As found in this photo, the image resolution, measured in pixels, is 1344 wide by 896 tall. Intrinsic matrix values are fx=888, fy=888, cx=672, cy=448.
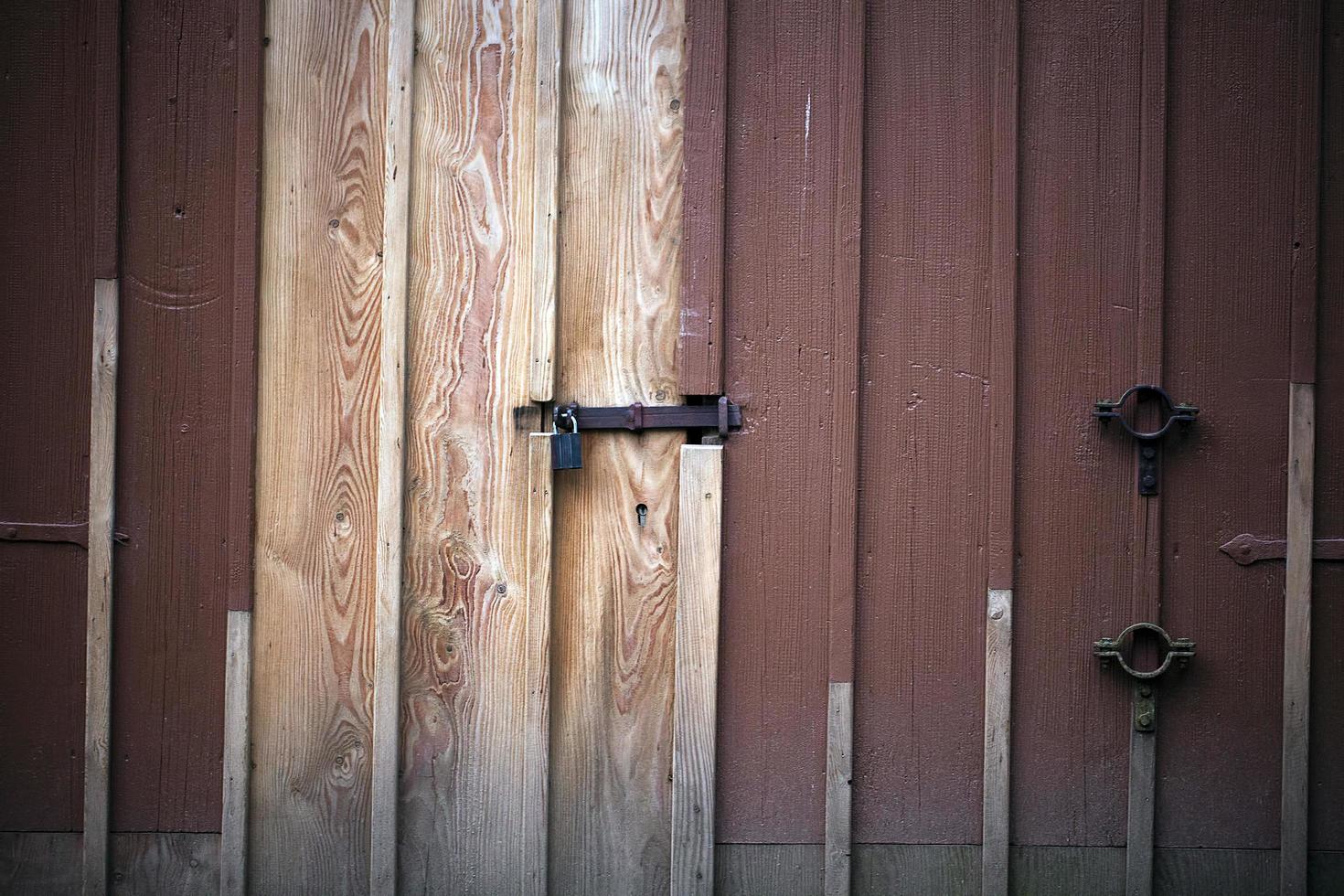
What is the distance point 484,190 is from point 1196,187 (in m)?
1.73

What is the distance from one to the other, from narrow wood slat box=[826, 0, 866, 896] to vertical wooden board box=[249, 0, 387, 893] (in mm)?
1127

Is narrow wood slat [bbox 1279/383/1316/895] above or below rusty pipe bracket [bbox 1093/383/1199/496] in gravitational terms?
below

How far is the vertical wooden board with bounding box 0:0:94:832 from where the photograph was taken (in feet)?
7.16

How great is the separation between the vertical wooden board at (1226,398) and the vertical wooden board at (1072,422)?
115mm

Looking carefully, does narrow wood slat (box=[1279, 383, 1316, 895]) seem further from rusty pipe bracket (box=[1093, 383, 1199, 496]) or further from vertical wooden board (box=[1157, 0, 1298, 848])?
rusty pipe bracket (box=[1093, 383, 1199, 496])

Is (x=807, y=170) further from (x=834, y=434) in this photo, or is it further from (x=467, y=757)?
(x=467, y=757)

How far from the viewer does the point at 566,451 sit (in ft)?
6.89

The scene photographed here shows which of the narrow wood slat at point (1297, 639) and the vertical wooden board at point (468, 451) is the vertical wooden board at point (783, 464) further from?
the narrow wood slat at point (1297, 639)

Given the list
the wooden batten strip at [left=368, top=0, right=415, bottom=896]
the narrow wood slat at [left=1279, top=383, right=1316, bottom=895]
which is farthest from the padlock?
the narrow wood slat at [left=1279, top=383, right=1316, bottom=895]

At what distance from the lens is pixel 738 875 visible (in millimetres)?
2176

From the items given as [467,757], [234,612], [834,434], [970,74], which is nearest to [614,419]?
[834,434]

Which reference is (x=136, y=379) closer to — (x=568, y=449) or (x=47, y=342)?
(x=47, y=342)

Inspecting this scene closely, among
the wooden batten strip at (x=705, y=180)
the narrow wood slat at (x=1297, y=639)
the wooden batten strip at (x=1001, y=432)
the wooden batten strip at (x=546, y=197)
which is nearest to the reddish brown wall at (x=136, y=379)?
the wooden batten strip at (x=546, y=197)

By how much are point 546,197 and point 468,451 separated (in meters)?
0.65
